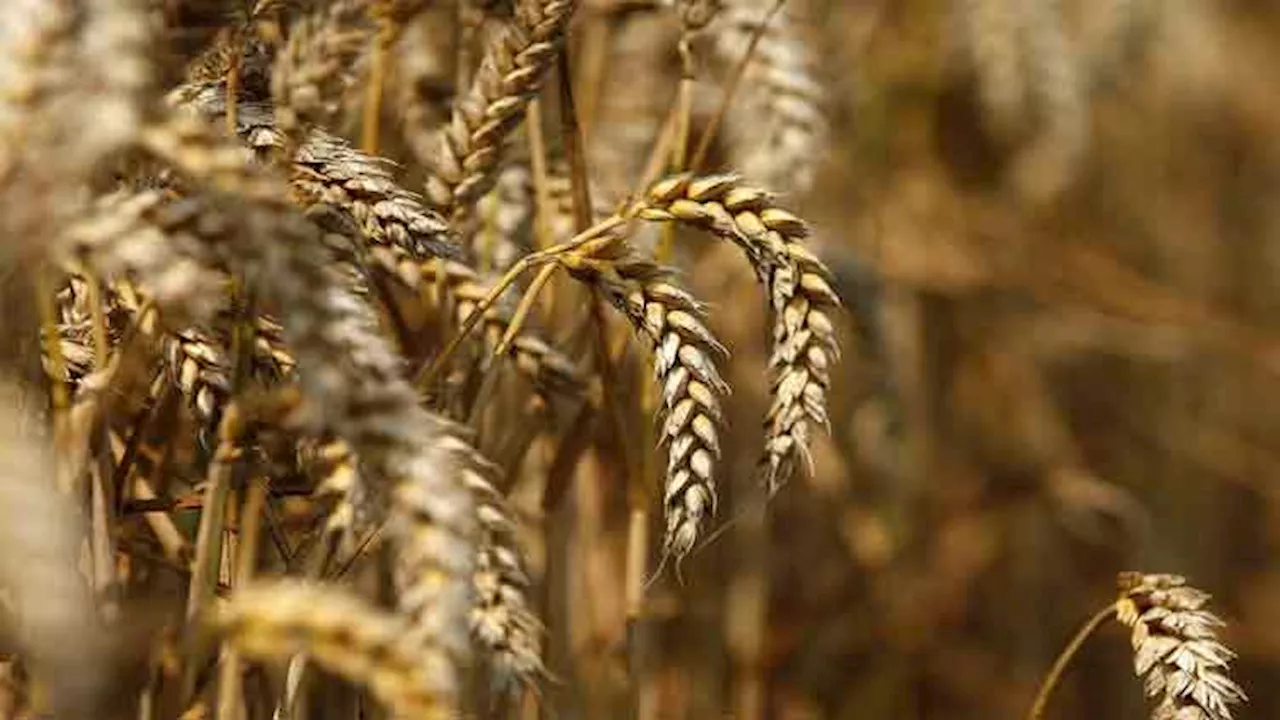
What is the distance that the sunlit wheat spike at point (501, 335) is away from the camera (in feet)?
5.25

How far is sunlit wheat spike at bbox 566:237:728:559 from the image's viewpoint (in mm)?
1201

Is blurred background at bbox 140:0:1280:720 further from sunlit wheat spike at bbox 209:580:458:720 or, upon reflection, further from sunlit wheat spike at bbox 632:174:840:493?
sunlit wheat spike at bbox 209:580:458:720

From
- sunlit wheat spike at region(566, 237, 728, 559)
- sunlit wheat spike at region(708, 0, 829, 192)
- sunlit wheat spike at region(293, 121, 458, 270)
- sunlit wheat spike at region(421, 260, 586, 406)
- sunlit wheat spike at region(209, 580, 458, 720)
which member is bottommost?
sunlit wheat spike at region(209, 580, 458, 720)

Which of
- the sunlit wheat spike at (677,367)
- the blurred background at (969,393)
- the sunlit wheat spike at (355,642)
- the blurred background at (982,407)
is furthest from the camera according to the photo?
the blurred background at (982,407)

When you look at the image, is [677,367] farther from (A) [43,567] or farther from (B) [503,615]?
(A) [43,567]

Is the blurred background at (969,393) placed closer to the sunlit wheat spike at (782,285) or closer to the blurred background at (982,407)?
the blurred background at (982,407)

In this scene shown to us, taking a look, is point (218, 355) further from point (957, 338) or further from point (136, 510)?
point (957, 338)

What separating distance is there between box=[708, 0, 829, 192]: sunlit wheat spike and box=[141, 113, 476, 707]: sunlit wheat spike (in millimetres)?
1075

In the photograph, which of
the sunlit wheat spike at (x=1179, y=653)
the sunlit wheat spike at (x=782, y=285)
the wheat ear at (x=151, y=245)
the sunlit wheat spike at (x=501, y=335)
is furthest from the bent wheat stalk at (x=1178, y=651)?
the wheat ear at (x=151, y=245)

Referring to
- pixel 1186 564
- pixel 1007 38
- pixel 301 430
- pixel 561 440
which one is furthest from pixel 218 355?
pixel 1186 564

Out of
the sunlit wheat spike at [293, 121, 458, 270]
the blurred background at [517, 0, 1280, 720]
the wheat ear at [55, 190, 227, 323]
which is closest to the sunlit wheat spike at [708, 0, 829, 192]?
the blurred background at [517, 0, 1280, 720]

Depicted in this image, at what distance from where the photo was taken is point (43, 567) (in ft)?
2.79

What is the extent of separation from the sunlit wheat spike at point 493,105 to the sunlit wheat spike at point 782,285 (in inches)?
7.3

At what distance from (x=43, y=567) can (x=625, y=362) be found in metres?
1.19
